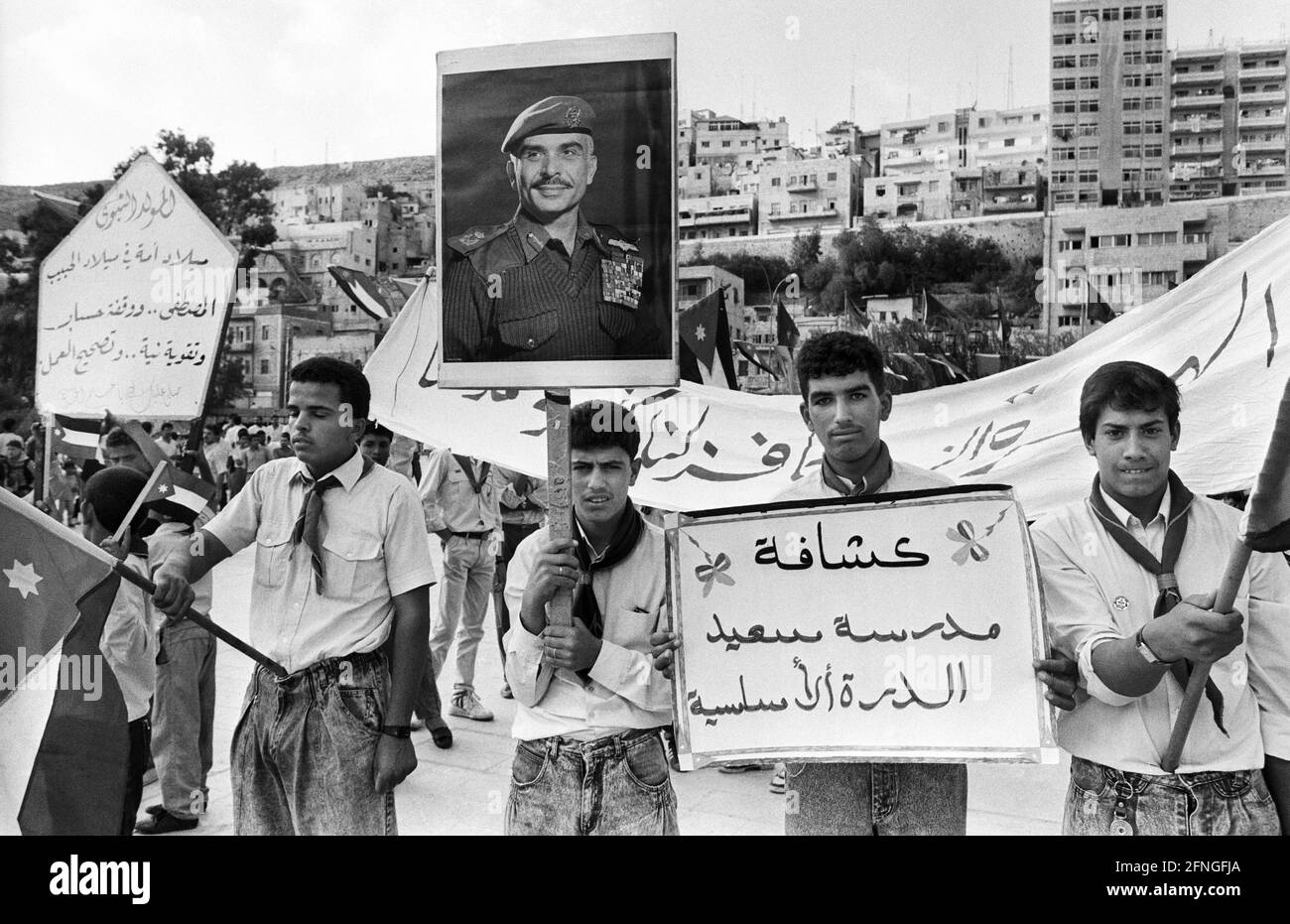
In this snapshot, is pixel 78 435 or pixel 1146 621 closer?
pixel 1146 621

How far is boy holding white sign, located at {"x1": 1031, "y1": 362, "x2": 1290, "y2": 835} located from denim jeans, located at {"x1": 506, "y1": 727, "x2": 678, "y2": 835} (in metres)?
0.90

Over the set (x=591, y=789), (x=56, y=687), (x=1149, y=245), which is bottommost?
(x=591, y=789)

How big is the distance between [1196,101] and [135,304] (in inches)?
3612

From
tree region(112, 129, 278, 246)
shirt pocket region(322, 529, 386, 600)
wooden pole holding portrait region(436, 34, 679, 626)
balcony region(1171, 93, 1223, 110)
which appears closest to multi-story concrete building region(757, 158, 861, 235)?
balcony region(1171, 93, 1223, 110)

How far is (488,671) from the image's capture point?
6461 mm

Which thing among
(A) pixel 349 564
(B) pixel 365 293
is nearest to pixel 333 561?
(A) pixel 349 564

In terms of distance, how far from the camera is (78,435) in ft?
13.9

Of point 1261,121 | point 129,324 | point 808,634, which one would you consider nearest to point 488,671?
point 129,324

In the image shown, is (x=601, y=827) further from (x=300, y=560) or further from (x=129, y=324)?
(x=129, y=324)

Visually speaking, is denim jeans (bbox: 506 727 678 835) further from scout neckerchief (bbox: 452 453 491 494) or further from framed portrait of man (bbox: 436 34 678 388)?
scout neckerchief (bbox: 452 453 491 494)

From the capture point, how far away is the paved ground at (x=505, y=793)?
3.83m

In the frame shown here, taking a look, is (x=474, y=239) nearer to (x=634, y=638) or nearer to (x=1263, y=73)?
(x=634, y=638)

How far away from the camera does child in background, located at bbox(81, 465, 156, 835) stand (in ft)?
9.75

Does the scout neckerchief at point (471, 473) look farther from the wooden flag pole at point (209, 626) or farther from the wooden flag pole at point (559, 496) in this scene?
the wooden flag pole at point (559, 496)
